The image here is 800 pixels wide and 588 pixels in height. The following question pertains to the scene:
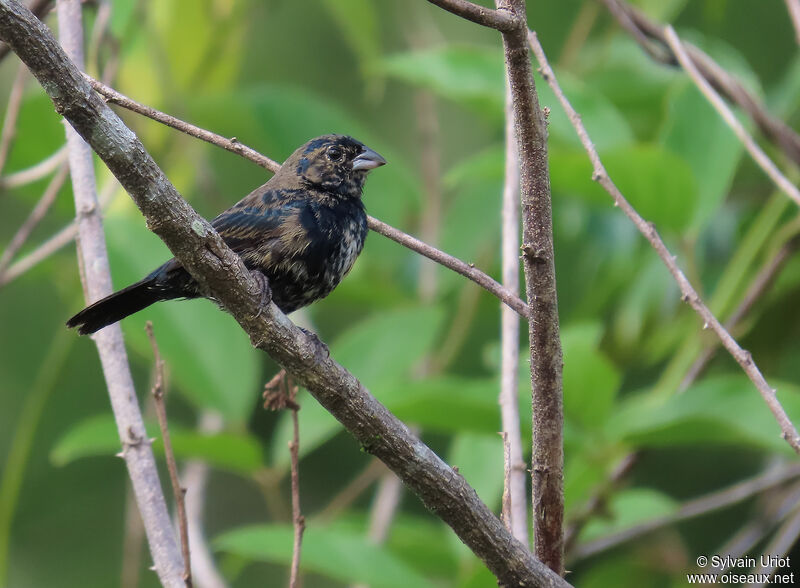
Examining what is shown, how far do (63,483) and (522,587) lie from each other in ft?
13.9

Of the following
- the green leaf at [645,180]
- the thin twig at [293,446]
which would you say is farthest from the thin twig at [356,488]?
the thin twig at [293,446]

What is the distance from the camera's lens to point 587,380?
3207mm

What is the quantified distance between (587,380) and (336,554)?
0.94 m

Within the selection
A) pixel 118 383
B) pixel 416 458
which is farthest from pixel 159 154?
pixel 416 458

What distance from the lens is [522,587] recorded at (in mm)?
2002

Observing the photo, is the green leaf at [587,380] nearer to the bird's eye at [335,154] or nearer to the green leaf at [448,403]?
the green leaf at [448,403]

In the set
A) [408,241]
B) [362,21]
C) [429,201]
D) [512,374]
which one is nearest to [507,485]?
[512,374]

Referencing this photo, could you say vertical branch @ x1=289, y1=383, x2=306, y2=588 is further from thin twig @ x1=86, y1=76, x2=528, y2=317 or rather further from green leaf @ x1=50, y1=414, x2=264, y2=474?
green leaf @ x1=50, y1=414, x2=264, y2=474

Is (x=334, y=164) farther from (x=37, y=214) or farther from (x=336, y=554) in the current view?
(x=336, y=554)

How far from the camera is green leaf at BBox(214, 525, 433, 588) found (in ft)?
9.77

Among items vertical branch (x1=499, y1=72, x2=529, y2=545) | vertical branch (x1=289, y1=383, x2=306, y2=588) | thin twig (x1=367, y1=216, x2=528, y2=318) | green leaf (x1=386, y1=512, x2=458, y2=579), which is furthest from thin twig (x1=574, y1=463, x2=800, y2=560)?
vertical branch (x1=289, y1=383, x2=306, y2=588)

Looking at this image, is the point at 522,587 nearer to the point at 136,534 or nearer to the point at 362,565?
the point at 362,565

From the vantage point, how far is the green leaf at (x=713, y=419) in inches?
116

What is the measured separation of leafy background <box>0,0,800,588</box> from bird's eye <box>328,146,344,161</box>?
45 centimetres
